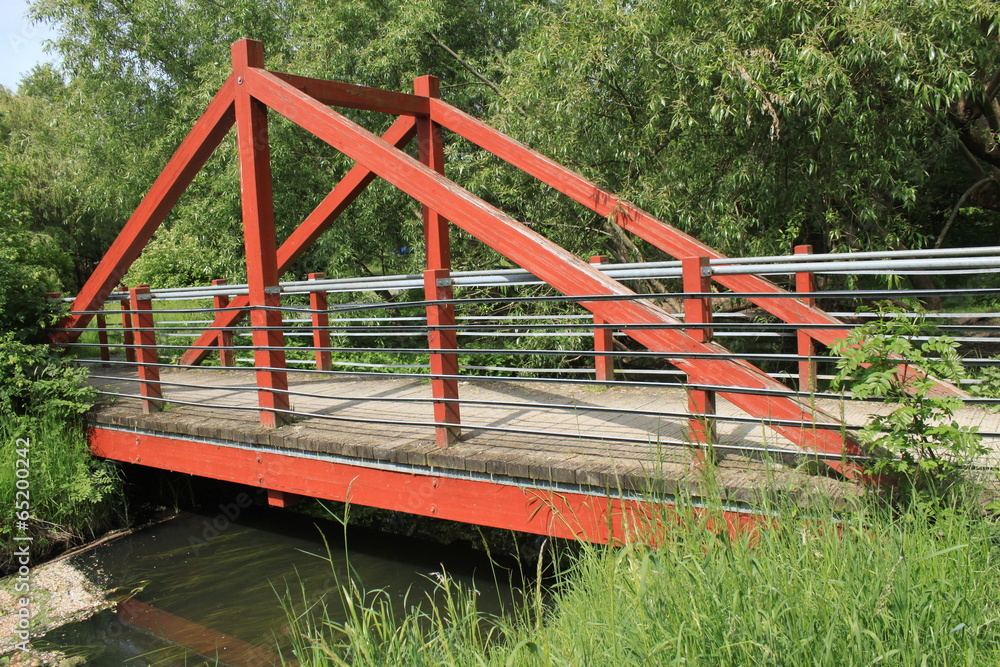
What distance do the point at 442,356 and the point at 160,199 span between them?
136 inches

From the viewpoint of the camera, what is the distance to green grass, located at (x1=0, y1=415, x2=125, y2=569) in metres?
7.12

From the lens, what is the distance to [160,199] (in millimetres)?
6949

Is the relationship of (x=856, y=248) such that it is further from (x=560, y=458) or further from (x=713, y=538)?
(x=713, y=538)

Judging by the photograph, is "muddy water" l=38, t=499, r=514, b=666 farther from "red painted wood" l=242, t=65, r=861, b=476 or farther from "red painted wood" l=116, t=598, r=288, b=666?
"red painted wood" l=242, t=65, r=861, b=476

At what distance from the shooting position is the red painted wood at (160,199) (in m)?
6.42

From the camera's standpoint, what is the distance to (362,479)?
544cm

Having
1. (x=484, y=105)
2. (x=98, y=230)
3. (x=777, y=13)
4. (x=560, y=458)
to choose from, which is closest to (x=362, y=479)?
(x=560, y=458)

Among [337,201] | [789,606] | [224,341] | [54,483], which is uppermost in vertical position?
[337,201]

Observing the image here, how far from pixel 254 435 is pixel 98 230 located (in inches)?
927

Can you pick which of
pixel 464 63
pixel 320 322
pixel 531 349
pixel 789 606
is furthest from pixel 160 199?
pixel 464 63

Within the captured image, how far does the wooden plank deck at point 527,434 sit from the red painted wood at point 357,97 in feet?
7.66

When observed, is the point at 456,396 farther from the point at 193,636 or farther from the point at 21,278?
the point at 21,278

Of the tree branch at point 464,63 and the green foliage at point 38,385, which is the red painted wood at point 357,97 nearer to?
the green foliage at point 38,385

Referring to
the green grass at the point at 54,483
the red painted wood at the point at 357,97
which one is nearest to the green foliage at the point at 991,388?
the red painted wood at the point at 357,97
